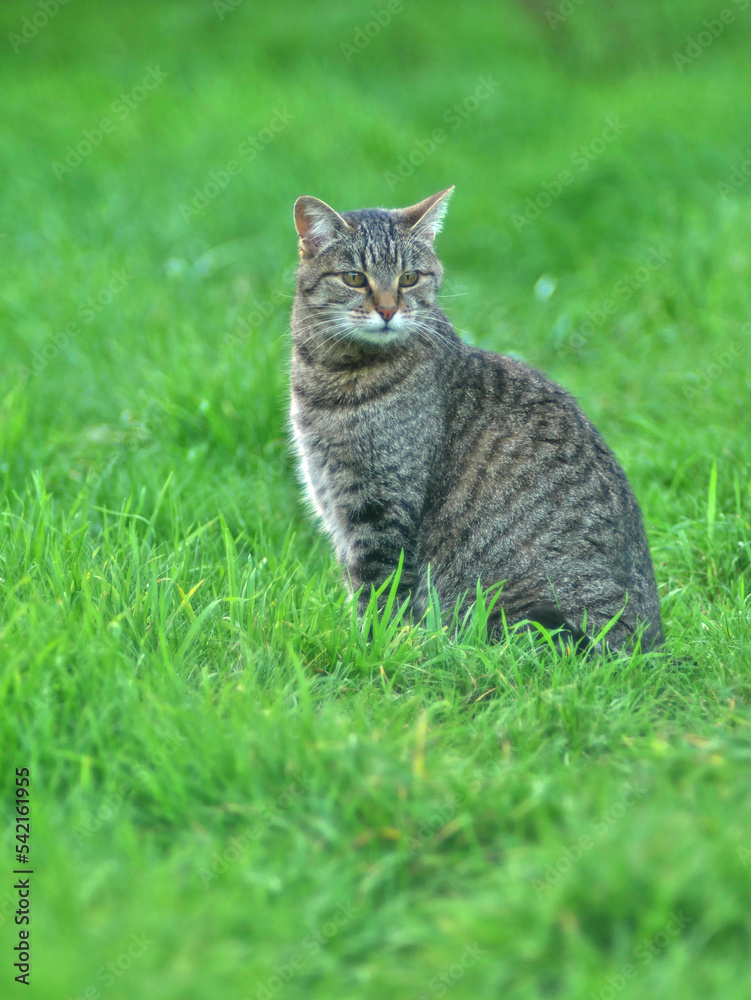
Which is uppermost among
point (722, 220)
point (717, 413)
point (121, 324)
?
point (722, 220)

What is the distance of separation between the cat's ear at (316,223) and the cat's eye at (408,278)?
12.2 inches

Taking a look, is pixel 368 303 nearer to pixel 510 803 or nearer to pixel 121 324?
pixel 510 803

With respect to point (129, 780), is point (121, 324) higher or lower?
higher

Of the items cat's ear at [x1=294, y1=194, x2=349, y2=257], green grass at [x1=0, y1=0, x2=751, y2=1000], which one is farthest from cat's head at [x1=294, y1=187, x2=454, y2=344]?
green grass at [x1=0, y1=0, x2=751, y2=1000]

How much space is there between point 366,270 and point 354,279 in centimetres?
6

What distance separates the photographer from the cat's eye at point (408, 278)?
12.2 ft

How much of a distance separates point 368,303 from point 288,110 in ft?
17.5

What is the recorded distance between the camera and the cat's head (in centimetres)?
361

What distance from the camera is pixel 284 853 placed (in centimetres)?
221

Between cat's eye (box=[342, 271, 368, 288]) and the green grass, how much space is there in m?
1.09

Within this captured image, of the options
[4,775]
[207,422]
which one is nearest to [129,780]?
[4,775]

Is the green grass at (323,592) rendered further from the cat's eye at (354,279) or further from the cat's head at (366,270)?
the cat's eye at (354,279)

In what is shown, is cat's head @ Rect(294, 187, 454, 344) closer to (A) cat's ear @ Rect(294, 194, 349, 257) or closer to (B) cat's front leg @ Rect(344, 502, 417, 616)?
(A) cat's ear @ Rect(294, 194, 349, 257)

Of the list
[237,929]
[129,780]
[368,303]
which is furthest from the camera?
[368,303]
